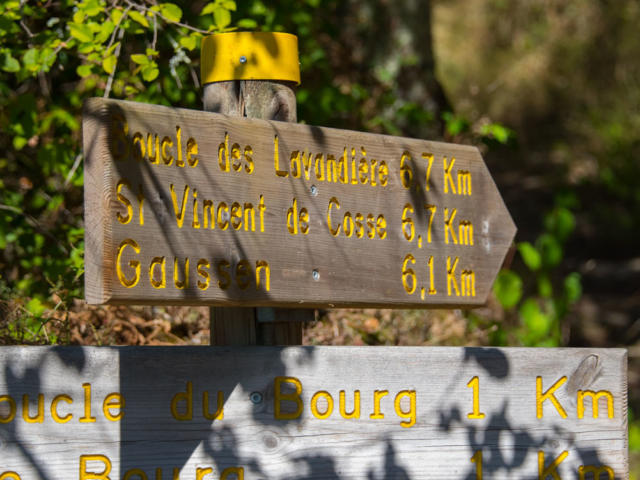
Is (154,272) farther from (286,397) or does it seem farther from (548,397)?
(548,397)

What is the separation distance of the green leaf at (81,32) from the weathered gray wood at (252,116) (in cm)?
78

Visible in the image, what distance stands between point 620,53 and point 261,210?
11523 millimetres

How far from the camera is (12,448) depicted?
209 centimetres

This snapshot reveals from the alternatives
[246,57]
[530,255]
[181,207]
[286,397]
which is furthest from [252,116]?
[530,255]

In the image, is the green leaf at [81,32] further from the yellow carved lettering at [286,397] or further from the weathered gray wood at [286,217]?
the yellow carved lettering at [286,397]

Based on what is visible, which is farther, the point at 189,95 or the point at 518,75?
the point at 518,75

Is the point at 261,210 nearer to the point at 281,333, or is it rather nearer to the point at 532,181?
the point at 281,333

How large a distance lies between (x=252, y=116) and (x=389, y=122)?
9.87 ft

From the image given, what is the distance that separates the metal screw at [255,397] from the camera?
227 cm

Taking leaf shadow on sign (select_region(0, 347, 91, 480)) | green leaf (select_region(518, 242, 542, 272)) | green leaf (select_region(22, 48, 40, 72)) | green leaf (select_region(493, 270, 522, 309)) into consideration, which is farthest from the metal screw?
green leaf (select_region(518, 242, 542, 272))

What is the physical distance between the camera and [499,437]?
8.27 feet

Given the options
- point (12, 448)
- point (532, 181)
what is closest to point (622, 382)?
point (12, 448)

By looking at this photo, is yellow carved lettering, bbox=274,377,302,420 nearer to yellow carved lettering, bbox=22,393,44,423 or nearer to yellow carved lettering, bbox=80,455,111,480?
yellow carved lettering, bbox=80,455,111,480

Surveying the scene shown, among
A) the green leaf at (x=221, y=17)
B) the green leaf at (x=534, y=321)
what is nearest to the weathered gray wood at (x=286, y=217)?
the green leaf at (x=221, y=17)
